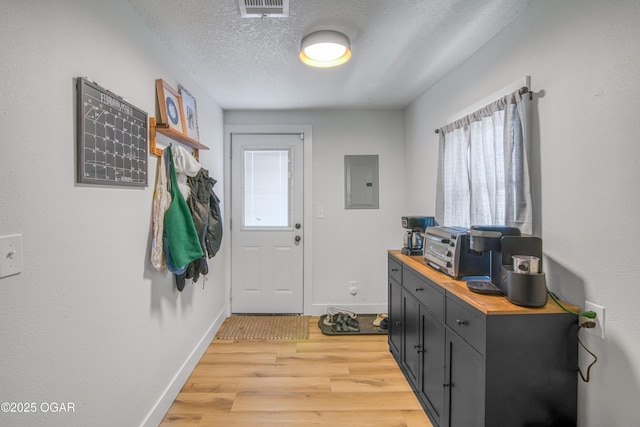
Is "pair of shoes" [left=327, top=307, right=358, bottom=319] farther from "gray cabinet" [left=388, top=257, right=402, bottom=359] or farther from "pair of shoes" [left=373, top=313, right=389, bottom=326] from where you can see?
"gray cabinet" [left=388, top=257, right=402, bottom=359]

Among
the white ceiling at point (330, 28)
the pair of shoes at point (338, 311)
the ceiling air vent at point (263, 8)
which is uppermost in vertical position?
the white ceiling at point (330, 28)

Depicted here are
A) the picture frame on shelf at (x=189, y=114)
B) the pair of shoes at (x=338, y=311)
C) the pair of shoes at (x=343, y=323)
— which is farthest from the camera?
the pair of shoes at (x=338, y=311)

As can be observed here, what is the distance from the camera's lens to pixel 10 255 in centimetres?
83

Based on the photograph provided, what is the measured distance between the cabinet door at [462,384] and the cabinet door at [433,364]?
6 centimetres

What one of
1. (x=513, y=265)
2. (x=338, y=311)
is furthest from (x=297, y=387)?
(x=513, y=265)

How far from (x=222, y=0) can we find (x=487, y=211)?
6.27ft

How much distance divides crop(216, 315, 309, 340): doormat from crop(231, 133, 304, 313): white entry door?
11 centimetres

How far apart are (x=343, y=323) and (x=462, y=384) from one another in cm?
166

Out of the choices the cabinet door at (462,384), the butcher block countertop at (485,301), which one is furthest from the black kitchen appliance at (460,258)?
the cabinet door at (462,384)

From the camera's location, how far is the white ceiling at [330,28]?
1.44 meters

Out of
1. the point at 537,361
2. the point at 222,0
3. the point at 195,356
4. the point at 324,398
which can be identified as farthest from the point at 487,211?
the point at 195,356

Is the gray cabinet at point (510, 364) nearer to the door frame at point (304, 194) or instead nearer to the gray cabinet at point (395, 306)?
the gray cabinet at point (395, 306)

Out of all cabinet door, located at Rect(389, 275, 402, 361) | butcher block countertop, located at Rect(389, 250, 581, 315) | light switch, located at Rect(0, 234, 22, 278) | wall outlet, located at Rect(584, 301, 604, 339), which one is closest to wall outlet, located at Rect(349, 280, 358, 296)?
cabinet door, located at Rect(389, 275, 402, 361)

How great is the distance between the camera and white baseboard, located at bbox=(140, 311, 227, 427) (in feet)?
5.18
